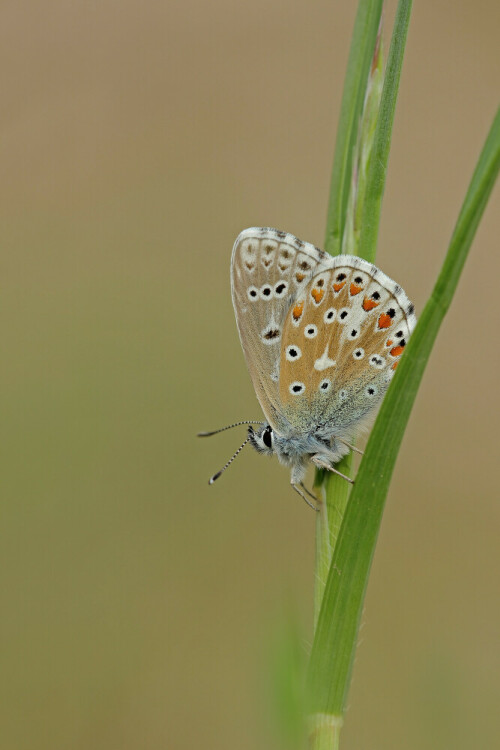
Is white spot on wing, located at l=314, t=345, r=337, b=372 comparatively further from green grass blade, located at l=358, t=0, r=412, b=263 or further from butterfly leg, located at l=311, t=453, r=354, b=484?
green grass blade, located at l=358, t=0, r=412, b=263

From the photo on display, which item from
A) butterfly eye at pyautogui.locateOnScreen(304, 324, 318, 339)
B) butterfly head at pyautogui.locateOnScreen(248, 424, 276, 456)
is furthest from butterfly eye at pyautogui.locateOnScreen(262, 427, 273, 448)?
butterfly eye at pyautogui.locateOnScreen(304, 324, 318, 339)

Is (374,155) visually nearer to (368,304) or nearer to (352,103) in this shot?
(352,103)

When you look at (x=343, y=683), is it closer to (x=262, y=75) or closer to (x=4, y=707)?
(x=4, y=707)

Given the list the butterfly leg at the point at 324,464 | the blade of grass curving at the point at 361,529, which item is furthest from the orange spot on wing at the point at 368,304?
the blade of grass curving at the point at 361,529

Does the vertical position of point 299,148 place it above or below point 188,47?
below

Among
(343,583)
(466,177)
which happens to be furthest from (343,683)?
(466,177)

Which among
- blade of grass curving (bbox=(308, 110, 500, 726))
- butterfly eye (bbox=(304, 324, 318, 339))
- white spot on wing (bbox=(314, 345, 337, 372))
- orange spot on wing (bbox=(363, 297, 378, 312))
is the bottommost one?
blade of grass curving (bbox=(308, 110, 500, 726))
